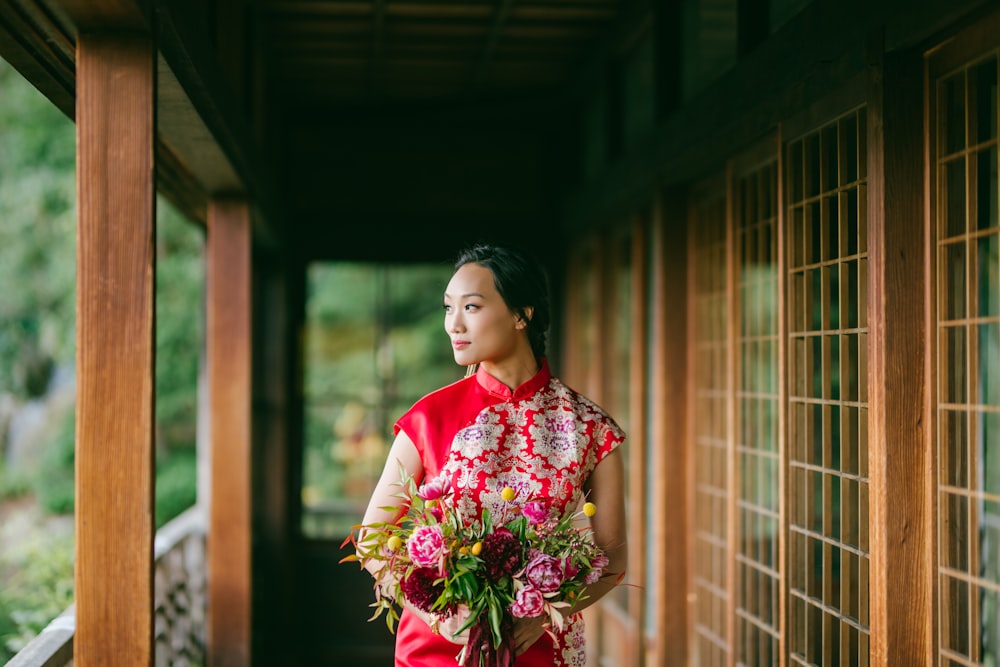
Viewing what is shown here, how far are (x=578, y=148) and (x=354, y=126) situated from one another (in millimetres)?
1299

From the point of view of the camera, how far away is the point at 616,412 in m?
4.81

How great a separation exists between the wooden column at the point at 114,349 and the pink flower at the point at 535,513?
792mm

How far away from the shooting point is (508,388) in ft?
6.97

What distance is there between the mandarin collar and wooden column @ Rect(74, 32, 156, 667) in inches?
27.3

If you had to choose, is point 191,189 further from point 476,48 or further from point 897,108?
point 897,108

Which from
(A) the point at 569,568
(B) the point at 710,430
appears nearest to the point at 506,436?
(A) the point at 569,568

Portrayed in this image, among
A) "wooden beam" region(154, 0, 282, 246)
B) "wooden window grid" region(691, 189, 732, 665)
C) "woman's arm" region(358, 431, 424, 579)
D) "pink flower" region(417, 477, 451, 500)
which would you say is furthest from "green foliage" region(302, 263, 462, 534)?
"pink flower" region(417, 477, 451, 500)

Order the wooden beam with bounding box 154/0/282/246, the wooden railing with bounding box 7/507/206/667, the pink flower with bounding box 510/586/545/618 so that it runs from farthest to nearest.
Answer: the wooden railing with bounding box 7/507/206/667 → the wooden beam with bounding box 154/0/282/246 → the pink flower with bounding box 510/586/545/618

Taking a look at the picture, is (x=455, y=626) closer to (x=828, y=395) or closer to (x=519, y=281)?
(x=519, y=281)

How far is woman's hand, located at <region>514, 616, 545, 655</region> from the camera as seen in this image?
1.90 metres

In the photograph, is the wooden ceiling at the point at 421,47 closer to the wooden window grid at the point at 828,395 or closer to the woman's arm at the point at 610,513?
the wooden window grid at the point at 828,395

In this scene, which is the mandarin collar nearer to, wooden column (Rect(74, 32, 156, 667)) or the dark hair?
the dark hair

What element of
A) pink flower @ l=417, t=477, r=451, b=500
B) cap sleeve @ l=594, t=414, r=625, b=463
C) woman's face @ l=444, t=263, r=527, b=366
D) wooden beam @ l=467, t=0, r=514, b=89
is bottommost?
pink flower @ l=417, t=477, r=451, b=500

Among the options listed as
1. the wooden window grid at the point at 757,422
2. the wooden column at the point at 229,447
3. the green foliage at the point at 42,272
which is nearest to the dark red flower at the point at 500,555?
the wooden window grid at the point at 757,422
